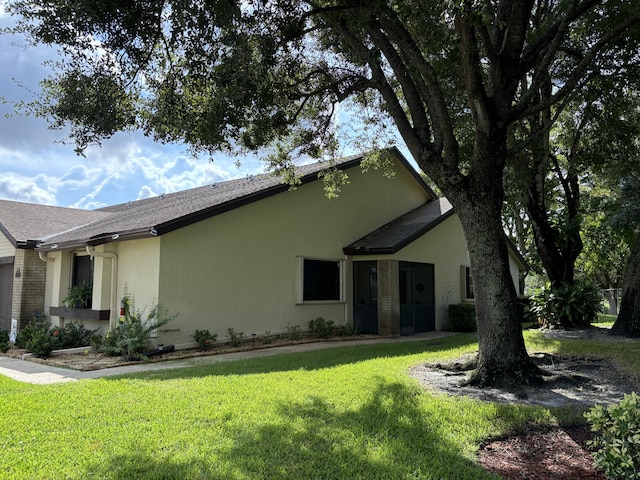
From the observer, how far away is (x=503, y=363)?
700cm

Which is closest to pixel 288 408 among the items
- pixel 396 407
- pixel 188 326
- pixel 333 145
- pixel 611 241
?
pixel 396 407

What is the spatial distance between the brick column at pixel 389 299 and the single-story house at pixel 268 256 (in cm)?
3

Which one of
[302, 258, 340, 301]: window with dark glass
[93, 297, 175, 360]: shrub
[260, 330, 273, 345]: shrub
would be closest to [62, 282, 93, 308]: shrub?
[93, 297, 175, 360]: shrub

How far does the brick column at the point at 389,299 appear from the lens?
14.3 m

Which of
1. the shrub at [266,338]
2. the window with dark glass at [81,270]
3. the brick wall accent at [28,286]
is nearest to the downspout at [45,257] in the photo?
the brick wall accent at [28,286]

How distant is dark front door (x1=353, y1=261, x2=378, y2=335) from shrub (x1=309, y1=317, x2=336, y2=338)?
5.06 ft

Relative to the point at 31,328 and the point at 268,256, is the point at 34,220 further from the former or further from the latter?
the point at 268,256

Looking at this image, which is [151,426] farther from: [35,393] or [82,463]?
[35,393]

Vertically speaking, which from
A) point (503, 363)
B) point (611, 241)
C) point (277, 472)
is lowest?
point (277, 472)

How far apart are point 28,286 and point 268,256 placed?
700 cm

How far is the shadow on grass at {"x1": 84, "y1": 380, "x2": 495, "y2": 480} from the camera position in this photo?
381 centimetres

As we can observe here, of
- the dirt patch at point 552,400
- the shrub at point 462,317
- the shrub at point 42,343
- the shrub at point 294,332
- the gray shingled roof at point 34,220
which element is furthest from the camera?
the shrub at point 462,317

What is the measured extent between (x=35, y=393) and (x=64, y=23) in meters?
5.30

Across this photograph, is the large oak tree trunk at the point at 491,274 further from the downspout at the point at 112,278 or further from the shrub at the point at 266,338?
the downspout at the point at 112,278
